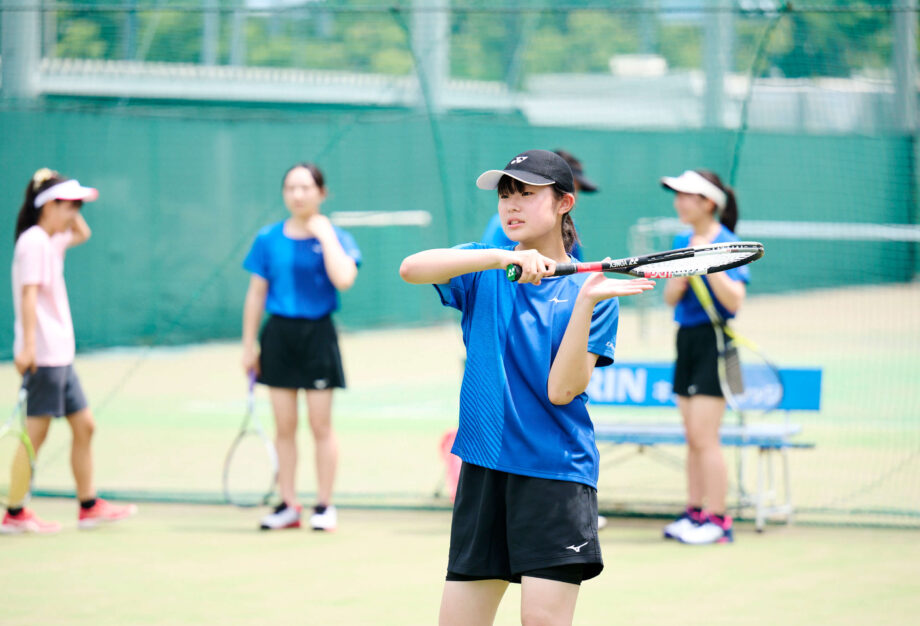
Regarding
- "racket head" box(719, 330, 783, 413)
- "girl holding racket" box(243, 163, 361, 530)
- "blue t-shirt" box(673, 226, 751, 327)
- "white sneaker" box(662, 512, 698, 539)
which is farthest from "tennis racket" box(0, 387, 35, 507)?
"racket head" box(719, 330, 783, 413)

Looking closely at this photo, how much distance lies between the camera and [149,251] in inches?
523

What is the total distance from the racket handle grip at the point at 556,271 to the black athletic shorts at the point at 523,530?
0.59 m

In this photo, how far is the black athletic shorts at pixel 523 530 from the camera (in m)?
3.55

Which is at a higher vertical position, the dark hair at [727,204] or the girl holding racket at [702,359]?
the dark hair at [727,204]

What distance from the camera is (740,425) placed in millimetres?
7238

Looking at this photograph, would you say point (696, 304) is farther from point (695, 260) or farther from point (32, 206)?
point (32, 206)

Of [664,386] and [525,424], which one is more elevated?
[525,424]

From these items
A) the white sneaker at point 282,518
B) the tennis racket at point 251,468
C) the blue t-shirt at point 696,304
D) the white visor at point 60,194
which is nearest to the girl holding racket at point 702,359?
the blue t-shirt at point 696,304

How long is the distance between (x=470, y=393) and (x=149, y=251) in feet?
33.3

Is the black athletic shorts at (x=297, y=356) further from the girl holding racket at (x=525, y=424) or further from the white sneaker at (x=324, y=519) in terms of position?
the girl holding racket at (x=525, y=424)

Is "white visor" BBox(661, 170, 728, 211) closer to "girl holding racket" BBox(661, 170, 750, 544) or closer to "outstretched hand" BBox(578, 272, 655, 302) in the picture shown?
"girl holding racket" BBox(661, 170, 750, 544)

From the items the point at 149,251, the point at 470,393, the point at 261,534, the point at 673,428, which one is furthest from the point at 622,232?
the point at 470,393

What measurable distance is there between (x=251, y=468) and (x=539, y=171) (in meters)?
5.31

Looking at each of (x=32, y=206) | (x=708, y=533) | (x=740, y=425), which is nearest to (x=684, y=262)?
(x=708, y=533)
